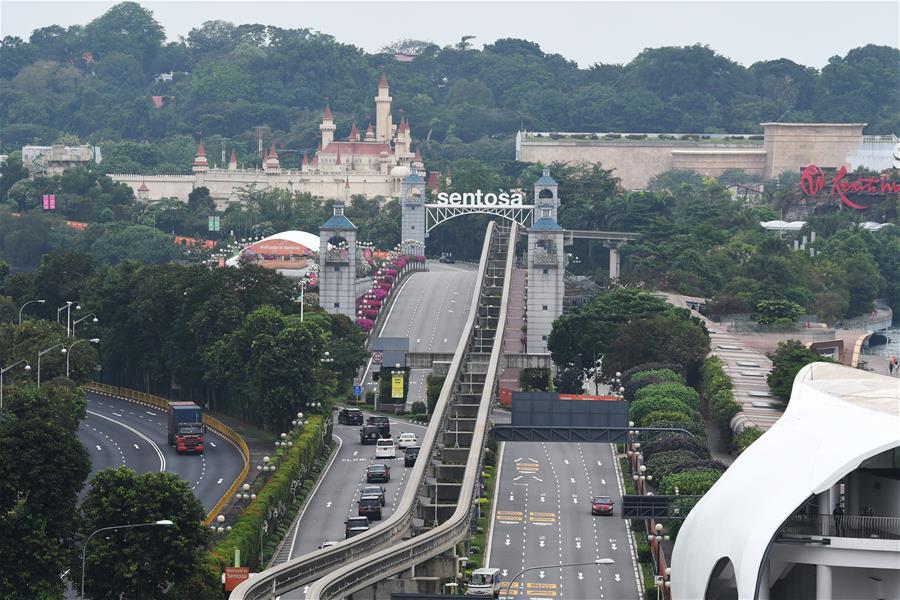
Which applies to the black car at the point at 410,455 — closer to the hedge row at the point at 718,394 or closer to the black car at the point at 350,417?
the black car at the point at 350,417

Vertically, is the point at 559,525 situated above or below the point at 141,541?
below

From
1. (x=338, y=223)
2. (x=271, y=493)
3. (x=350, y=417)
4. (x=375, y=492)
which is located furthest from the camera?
(x=338, y=223)

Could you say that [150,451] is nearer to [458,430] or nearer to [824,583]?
[458,430]

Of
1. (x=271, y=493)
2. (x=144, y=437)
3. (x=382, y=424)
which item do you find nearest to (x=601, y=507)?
(x=271, y=493)

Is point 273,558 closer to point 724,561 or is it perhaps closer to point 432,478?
point 432,478

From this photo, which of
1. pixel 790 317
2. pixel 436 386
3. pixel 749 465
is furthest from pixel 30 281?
pixel 749 465

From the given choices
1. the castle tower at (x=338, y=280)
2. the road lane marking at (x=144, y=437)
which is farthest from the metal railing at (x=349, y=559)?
the castle tower at (x=338, y=280)

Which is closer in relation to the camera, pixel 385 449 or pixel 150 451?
pixel 150 451
